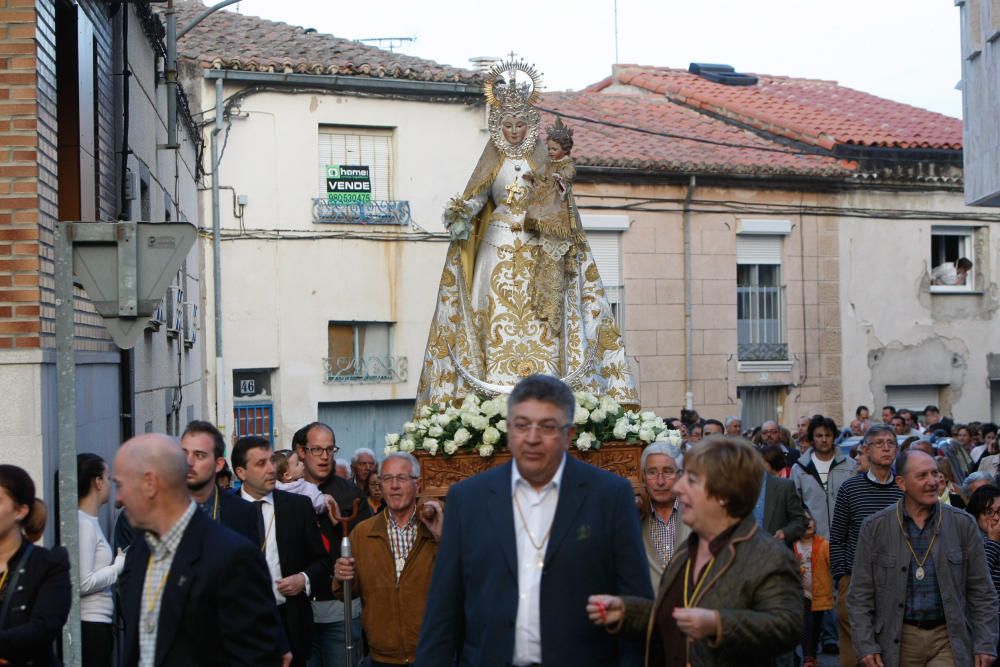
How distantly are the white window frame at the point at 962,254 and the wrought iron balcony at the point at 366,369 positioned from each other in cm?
Result: 986

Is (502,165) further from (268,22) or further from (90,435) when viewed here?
(268,22)

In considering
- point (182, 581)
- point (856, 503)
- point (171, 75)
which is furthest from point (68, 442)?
point (171, 75)

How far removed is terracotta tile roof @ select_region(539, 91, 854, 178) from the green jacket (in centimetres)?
1894

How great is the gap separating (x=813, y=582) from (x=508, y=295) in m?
3.10

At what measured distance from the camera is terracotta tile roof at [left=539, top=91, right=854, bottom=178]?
24250 mm

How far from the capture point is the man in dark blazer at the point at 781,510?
9914 millimetres

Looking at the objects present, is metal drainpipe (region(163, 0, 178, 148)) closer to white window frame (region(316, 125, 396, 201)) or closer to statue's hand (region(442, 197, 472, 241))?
statue's hand (region(442, 197, 472, 241))

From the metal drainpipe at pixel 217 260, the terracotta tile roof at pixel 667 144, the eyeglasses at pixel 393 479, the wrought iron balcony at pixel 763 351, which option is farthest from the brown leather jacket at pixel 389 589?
the wrought iron balcony at pixel 763 351

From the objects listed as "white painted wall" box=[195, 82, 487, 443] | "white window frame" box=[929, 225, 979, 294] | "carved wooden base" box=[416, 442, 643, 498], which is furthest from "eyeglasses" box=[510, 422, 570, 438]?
"white window frame" box=[929, 225, 979, 294]

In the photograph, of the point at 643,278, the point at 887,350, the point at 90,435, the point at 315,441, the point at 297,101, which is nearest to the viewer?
the point at 315,441

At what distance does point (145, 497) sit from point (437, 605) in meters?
1.03

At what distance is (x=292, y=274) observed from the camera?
22.0m

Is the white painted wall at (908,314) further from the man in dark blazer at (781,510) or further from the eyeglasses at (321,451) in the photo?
the eyeglasses at (321,451)

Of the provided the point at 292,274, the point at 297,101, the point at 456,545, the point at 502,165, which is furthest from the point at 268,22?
the point at 456,545
